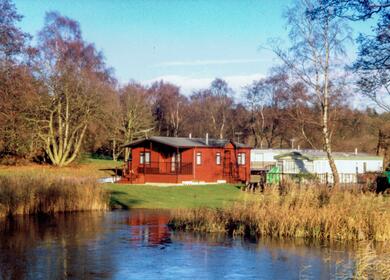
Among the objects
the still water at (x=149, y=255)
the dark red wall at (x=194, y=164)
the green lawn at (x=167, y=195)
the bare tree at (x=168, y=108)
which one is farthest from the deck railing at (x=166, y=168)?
the bare tree at (x=168, y=108)

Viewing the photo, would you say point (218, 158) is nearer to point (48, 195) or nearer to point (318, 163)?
point (318, 163)

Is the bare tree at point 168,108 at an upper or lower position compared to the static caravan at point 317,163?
upper

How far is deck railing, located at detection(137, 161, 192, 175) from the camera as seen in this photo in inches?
1806

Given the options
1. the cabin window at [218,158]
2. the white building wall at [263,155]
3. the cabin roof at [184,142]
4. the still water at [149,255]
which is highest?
the cabin roof at [184,142]

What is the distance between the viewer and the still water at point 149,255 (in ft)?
40.4

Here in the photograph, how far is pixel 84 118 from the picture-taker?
1986 inches

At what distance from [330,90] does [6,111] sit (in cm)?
2149

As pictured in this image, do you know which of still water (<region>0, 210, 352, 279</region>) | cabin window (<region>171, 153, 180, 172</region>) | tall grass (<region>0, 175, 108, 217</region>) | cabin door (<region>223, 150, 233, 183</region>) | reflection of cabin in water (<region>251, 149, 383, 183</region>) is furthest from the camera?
reflection of cabin in water (<region>251, 149, 383, 183</region>)

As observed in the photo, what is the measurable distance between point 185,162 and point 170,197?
50.6 ft

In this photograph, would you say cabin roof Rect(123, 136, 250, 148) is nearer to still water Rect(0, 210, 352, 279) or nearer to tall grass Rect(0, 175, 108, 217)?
tall grass Rect(0, 175, 108, 217)

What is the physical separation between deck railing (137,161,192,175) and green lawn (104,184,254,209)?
7899mm

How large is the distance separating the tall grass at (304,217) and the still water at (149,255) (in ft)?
2.73

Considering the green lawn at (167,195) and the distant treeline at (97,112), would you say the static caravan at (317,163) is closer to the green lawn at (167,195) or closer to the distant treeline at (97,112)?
the distant treeline at (97,112)

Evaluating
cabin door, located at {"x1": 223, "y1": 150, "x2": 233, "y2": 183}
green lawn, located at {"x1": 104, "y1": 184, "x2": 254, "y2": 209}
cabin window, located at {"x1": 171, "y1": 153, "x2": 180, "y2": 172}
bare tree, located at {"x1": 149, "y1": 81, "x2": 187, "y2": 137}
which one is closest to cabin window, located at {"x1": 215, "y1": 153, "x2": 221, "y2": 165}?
cabin door, located at {"x1": 223, "y1": 150, "x2": 233, "y2": 183}
